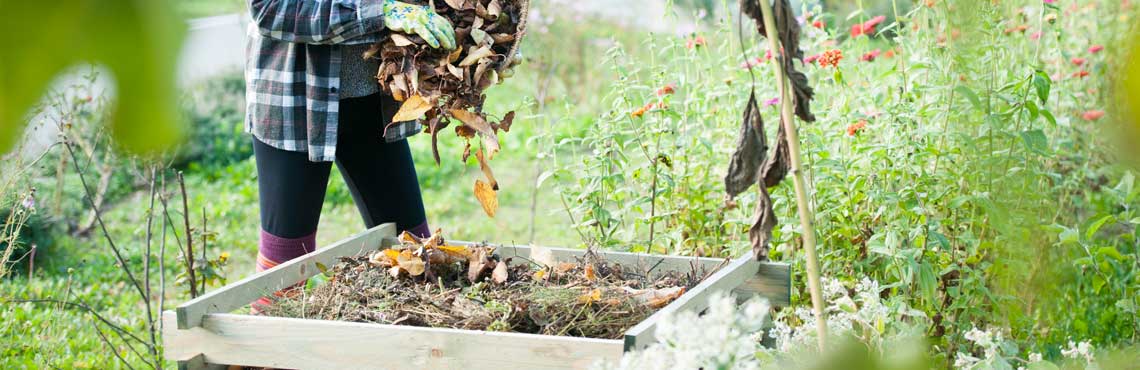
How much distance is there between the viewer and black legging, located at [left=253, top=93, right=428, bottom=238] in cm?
250

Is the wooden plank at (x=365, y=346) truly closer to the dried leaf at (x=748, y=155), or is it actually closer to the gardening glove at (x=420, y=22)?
the dried leaf at (x=748, y=155)

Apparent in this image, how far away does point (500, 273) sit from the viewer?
2.29 meters

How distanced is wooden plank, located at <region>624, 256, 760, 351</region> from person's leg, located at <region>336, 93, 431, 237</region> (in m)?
0.89

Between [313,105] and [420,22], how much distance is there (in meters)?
0.32

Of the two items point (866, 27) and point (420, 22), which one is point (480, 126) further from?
point (866, 27)

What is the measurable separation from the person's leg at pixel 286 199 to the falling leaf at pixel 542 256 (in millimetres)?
550

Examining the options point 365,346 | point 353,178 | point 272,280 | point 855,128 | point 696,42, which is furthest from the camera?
point 696,42

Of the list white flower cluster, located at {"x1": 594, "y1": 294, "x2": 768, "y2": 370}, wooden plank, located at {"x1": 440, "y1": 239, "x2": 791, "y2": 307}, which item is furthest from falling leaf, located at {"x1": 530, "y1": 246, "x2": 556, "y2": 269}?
white flower cluster, located at {"x1": 594, "y1": 294, "x2": 768, "y2": 370}

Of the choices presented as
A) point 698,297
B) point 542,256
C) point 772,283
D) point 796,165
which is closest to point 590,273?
point 542,256

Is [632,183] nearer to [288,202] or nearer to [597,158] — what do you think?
[597,158]

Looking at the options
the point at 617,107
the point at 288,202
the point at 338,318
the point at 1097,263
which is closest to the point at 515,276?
the point at 338,318

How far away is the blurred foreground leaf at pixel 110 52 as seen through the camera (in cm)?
32

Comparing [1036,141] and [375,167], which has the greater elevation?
[1036,141]

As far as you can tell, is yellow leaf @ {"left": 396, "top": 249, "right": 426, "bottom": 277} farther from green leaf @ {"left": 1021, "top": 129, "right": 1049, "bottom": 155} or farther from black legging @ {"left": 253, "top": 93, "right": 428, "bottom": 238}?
green leaf @ {"left": 1021, "top": 129, "right": 1049, "bottom": 155}
